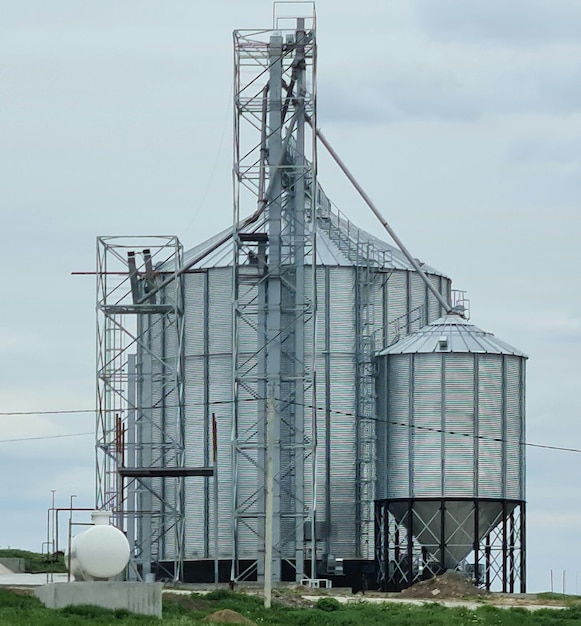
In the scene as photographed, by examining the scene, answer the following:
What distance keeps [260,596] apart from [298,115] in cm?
2286

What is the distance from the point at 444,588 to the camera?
228 ft

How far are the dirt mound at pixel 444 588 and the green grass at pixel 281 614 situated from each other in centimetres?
691

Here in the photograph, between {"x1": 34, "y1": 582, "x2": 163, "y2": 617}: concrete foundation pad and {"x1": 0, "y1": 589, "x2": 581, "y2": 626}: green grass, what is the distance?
0.58m

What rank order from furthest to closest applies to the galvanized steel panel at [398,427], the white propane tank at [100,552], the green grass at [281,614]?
the galvanized steel panel at [398,427]
the white propane tank at [100,552]
the green grass at [281,614]

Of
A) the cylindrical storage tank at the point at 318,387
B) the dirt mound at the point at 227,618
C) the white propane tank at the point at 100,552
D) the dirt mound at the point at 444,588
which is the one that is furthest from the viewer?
the cylindrical storage tank at the point at 318,387

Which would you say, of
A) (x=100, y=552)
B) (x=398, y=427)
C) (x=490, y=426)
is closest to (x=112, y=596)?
A: (x=100, y=552)

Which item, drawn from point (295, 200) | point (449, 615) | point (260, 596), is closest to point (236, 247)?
point (295, 200)

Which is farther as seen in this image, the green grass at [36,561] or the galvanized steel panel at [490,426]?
the green grass at [36,561]

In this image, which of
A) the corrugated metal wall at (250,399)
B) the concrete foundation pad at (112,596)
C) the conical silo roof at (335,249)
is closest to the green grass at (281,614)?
the concrete foundation pad at (112,596)

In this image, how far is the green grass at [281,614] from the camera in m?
47.0

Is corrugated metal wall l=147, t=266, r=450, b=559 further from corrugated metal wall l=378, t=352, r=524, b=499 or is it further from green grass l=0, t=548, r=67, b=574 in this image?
green grass l=0, t=548, r=67, b=574

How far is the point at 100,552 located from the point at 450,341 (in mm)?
29772

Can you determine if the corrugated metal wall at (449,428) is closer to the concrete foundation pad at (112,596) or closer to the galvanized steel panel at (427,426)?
the galvanized steel panel at (427,426)

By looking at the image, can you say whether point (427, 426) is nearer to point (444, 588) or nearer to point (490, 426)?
point (490, 426)
